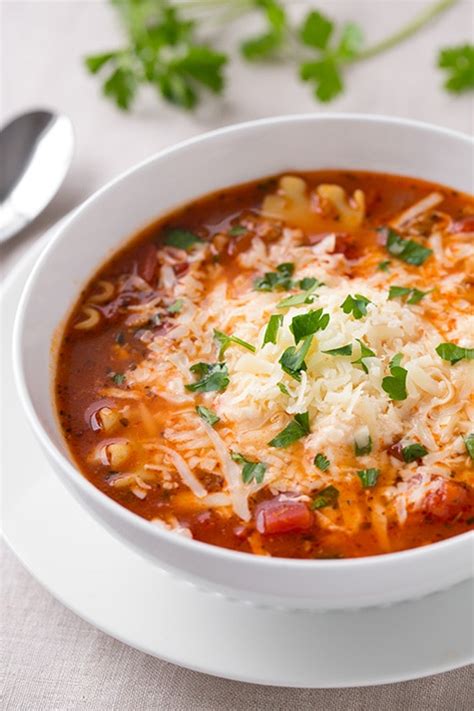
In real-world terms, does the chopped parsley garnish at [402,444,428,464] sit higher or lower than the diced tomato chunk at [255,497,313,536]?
lower

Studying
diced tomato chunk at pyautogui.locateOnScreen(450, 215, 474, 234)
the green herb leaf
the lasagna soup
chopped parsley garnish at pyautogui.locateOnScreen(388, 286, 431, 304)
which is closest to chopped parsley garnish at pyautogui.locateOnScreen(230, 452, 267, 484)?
the lasagna soup

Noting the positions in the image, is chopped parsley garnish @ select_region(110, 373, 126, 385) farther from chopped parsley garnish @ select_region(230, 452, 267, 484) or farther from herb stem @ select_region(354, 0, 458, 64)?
herb stem @ select_region(354, 0, 458, 64)

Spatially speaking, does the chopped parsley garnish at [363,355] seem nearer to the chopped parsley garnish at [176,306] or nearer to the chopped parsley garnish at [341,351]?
the chopped parsley garnish at [341,351]

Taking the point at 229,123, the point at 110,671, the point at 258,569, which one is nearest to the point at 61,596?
the point at 110,671

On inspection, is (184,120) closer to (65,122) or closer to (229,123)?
(229,123)

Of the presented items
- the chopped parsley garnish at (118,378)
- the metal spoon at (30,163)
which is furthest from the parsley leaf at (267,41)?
the chopped parsley garnish at (118,378)

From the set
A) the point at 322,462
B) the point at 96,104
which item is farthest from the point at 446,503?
the point at 96,104

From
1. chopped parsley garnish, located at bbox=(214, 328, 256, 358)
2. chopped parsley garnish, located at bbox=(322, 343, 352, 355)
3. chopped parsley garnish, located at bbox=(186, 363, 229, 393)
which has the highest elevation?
chopped parsley garnish, located at bbox=(214, 328, 256, 358)
